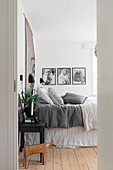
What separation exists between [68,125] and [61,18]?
2.33m

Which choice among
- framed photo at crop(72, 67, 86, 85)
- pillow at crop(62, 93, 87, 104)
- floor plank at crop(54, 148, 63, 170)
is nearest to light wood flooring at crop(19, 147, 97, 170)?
floor plank at crop(54, 148, 63, 170)

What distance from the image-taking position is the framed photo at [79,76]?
22.3 feet

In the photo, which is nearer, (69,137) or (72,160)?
(72,160)

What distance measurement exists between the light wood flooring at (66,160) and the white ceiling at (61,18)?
2621mm

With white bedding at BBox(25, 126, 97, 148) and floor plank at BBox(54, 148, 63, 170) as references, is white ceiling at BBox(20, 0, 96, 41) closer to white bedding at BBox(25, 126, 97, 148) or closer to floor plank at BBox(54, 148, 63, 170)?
white bedding at BBox(25, 126, 97, 148)

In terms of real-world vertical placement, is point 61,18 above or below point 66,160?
above

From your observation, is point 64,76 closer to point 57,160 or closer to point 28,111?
point 28,111

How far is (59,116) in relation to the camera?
3643 millimetres

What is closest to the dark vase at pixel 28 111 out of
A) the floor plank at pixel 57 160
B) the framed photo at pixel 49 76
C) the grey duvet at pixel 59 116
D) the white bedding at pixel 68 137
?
the grey duvet at pixel 59 116
